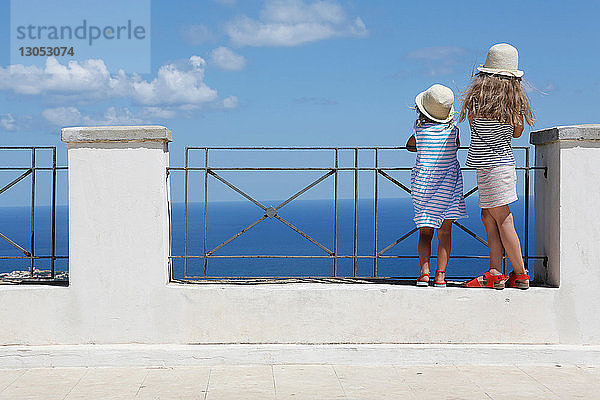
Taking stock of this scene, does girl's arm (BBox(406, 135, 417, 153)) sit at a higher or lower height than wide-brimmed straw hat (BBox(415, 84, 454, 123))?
lower

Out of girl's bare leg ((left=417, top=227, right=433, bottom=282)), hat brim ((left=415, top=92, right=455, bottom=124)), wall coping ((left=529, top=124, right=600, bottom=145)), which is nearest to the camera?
wall coping ((left=529, top=124, right=600, bottom=145))

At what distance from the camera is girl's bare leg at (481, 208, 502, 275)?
570 centimetres

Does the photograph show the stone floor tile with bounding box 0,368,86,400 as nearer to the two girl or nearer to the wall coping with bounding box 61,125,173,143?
the wall coping with bounding box 61,125,173,143

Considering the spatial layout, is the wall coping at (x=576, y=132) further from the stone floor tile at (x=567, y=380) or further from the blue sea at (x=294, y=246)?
the stone floor tile at (x=567, y=380)

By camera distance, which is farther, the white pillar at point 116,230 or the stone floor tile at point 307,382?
the white pillar at point 116,230

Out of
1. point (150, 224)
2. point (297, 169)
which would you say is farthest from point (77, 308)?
point (297, 169)

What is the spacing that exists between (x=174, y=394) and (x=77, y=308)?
1.24 m

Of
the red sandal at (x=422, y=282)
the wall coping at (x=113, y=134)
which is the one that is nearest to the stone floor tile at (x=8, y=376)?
the wall coping at (x=113, y=134)

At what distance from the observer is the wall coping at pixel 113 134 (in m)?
5.44

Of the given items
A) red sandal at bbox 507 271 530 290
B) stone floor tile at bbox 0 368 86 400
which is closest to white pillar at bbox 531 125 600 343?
red sandal at bbox 507 271 530 290

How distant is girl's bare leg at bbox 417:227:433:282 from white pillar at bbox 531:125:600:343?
3.12ft

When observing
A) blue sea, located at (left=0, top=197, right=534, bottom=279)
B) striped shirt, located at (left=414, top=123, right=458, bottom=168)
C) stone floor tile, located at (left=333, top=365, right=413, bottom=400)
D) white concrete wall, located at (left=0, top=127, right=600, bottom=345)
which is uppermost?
striped shirt, located at (left=414, top=123, right=458, bottom=168)

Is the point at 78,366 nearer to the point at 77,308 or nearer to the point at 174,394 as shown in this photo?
the point at 77,308

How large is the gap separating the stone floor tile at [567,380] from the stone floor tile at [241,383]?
1.88 meters
